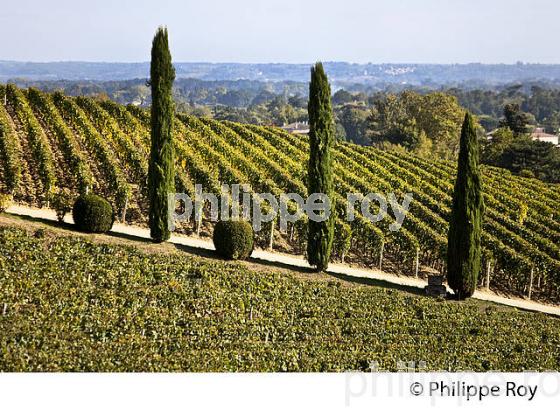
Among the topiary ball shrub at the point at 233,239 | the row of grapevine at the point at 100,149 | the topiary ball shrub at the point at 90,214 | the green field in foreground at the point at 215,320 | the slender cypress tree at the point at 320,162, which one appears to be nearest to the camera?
the green field in foreground at the point at 215,320

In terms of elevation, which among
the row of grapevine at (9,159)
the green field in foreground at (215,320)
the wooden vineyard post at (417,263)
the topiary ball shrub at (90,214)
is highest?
the row of grapevine at (9,159)

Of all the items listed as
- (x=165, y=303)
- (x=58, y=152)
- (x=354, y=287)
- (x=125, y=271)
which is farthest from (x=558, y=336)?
(x=58, y=152)

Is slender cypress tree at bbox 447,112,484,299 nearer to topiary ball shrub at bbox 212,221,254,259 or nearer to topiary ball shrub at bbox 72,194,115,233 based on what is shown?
topiary ball shrub at bbox 212,221,254,259

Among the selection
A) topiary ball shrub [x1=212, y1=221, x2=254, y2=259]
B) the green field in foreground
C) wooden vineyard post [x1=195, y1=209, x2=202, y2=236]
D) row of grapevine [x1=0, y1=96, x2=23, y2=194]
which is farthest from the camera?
wooden vineyard post [x1=195, y1=209, x2=202, y2=236]

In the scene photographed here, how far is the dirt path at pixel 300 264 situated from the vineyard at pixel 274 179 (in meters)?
0.72

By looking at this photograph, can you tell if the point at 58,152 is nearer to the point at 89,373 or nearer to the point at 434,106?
the point at 89,373

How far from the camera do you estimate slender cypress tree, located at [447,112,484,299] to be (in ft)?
68.0

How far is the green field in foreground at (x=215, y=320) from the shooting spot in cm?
1327

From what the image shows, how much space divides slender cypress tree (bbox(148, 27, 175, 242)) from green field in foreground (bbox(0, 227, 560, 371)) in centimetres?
171

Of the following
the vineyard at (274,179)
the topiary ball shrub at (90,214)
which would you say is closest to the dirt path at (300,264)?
the vineyard at (274,179)

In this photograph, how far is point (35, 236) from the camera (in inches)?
724

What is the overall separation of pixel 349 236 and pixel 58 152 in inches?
605

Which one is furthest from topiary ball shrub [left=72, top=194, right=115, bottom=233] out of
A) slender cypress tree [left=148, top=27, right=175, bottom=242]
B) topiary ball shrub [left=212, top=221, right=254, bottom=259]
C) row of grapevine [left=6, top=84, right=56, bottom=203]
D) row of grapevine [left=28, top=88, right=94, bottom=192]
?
row of grapevine [left=28, top=88, right=94, bottom=192]

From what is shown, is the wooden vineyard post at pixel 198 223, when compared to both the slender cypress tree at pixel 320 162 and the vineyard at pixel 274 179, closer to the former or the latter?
the vineyard at pixel 274 179
